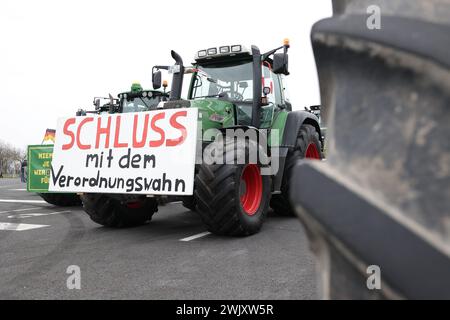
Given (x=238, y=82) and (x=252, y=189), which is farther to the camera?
(x=238, y=82)

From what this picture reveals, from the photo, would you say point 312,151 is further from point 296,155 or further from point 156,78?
point 156,78

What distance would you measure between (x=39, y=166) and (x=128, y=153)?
4702 mm

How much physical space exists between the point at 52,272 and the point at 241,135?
241 centimetres

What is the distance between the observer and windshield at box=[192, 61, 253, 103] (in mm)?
5258

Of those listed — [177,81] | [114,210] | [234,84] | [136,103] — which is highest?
[136,103]

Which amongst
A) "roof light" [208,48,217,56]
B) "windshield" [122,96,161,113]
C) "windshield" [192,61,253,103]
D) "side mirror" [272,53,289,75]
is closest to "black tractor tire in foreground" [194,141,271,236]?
"side mirror" [272,53,289,75]

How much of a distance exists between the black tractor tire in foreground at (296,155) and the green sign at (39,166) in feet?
15.6

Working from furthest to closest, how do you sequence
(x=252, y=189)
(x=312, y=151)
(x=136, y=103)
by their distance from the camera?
(x=136, y=103) < (x=312, y=151) < (x=252, y=189)

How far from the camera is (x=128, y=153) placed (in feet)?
13.3

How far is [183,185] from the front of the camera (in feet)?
12.3

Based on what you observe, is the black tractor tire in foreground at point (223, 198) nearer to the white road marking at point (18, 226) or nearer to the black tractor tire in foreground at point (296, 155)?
the black tractor tire in foreground at point (296, 155)

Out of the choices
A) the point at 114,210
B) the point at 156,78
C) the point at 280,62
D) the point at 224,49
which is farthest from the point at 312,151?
the point at 114,210

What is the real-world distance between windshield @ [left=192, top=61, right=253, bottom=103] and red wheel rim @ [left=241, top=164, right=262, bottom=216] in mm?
1188
